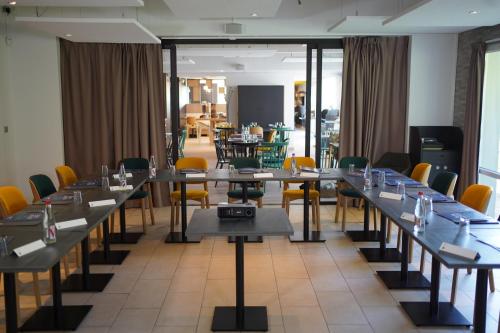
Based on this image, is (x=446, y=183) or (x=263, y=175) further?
(x=263, y=175)

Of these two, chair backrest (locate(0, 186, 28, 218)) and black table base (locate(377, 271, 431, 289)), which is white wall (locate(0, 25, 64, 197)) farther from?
black table base (locate(377, 271, 431, 289))

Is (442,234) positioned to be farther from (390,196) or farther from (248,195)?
(248,195)

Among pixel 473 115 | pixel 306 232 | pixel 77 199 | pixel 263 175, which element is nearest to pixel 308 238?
pixel 306 232

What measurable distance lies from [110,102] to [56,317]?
164 inches

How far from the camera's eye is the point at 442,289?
4.43 meters

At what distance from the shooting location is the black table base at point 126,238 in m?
5.83

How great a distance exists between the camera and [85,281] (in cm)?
443

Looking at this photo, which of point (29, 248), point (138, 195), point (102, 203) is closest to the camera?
point (29, 248)

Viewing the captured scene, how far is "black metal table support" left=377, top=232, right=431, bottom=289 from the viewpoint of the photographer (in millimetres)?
4418

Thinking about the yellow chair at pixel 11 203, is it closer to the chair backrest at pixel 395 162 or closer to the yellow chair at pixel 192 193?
the yellow chair at pixel 192 193

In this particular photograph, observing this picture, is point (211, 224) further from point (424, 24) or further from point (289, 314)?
point (424, 24)

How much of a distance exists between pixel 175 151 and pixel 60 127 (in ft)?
5.46

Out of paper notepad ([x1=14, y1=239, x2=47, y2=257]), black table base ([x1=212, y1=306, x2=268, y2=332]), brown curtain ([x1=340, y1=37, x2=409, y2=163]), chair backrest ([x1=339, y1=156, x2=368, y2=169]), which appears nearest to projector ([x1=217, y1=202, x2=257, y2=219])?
black table base ([x1=212, y1=306, x2=268, y2=332])

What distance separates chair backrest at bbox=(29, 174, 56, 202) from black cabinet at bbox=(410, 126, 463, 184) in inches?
189
